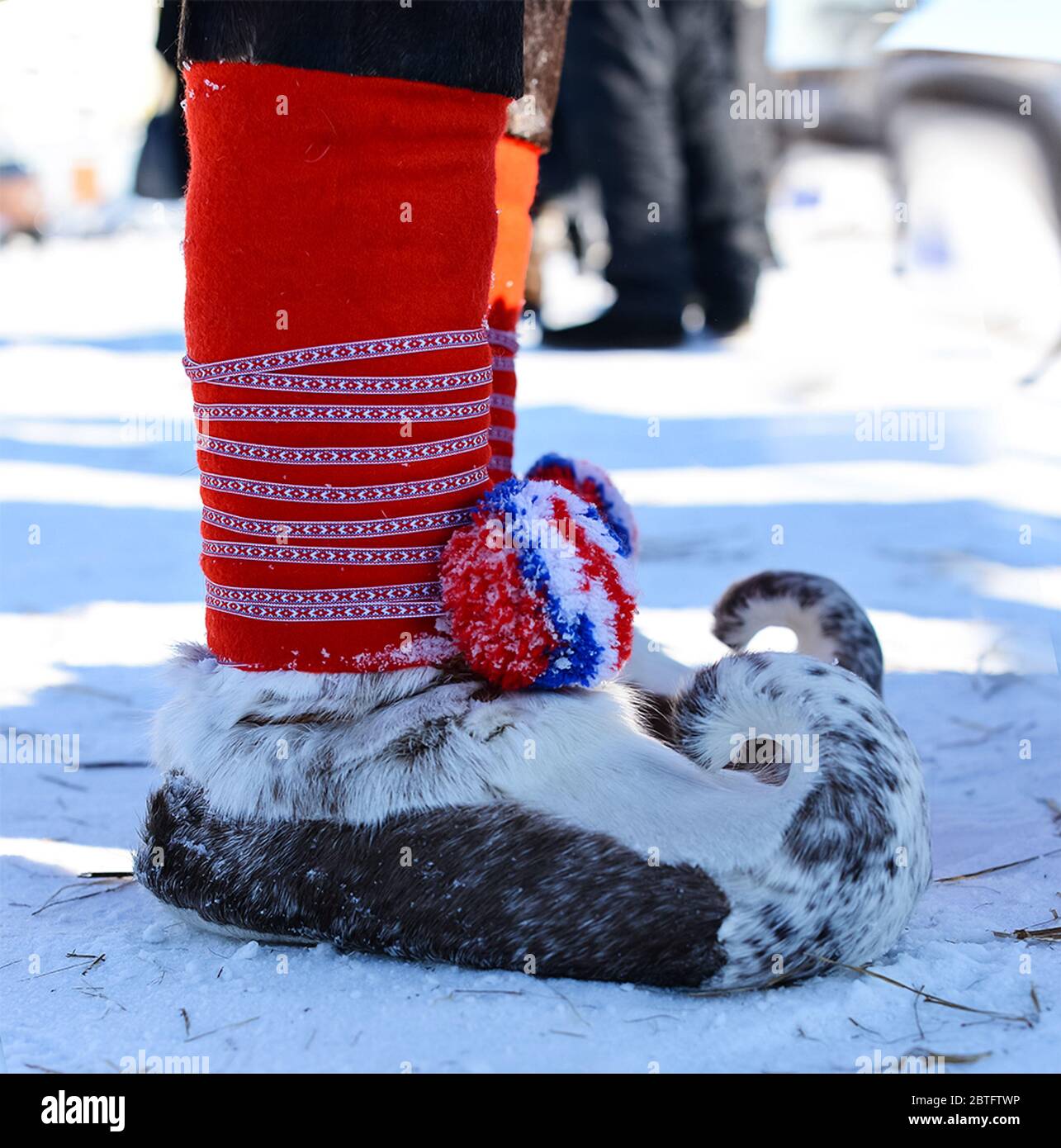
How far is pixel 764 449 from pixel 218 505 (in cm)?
341

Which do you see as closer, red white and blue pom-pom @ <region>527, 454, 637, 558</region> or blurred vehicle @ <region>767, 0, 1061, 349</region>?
red white and blue pom-pom @ <region>527, 454, 637, 558</region>

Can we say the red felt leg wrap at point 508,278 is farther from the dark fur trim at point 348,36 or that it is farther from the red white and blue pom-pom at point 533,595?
the dark fur trim at point 348,36

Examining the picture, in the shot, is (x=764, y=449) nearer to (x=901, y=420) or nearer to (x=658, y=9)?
(x=901, y=420)

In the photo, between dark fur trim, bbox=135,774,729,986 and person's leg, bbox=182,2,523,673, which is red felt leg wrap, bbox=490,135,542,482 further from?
dark fur trim, bbox=135,774,729,986

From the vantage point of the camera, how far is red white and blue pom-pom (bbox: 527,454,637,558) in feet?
6.40

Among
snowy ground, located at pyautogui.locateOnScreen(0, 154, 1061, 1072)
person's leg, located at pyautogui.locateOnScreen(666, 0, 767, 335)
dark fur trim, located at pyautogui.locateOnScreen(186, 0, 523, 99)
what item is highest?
person's leg, located at pyautogui.locateOnScreen(666, 0, 767, 335)

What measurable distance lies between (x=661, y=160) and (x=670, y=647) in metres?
4.84

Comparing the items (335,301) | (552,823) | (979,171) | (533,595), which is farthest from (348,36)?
(979,171)

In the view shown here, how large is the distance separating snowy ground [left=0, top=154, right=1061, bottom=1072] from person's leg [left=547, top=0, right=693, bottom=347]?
35 cm

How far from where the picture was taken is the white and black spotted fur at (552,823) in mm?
1387

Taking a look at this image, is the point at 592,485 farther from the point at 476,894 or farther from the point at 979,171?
the point at 979,171

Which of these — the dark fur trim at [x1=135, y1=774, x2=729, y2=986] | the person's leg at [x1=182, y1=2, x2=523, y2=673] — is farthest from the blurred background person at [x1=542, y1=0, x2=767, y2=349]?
the dark fur trim at [x1=135, y1=774, x2=729, y2=986]

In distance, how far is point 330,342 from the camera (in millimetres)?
1478
